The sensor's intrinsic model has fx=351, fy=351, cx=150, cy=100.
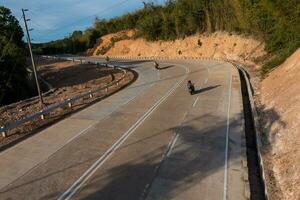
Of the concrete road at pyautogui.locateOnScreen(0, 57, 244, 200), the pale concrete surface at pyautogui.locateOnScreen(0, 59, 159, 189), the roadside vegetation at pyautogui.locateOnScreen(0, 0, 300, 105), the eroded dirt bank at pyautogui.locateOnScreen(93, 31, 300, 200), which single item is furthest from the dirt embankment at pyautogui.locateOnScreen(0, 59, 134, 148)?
the eroded dirt bank at pyautogui.locateOnScreen(93, 31, 300, 200)

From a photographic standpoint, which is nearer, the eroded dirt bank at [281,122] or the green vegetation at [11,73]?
the eroded dirt bank at [281,122]

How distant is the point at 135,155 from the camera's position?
14023 millimetres

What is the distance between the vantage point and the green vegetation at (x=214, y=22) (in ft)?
111

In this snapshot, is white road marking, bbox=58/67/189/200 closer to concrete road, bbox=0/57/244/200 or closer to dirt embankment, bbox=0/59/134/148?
concrete road, bbox=0/57/244/200

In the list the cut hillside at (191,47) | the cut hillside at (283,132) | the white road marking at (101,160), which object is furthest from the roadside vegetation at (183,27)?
the white road marking at (101,160)

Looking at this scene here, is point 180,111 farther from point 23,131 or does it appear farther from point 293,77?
point 23,131

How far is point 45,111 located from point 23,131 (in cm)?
260

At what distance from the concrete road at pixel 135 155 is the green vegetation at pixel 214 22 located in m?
14.5

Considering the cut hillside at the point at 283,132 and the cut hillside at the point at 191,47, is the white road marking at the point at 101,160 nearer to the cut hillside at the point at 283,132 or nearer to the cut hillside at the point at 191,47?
the cut hillside at the point at 283,132

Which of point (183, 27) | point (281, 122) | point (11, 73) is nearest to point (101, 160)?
point (281, 122)

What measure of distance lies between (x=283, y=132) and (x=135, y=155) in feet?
20.9

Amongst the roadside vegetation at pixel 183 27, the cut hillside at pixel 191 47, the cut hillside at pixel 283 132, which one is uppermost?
the roadside vegetation at pixel 183 27

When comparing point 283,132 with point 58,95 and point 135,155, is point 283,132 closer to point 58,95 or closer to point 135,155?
point 135,155

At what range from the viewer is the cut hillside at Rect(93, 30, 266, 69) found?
5185cm
